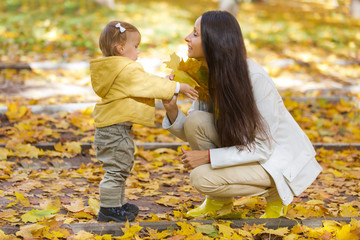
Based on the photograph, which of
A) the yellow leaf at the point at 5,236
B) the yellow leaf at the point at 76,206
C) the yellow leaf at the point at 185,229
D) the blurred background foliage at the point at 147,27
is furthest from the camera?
the blurred background foliage at the point at 147,27

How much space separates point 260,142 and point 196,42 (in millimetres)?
767

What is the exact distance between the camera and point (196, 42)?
3135 mm

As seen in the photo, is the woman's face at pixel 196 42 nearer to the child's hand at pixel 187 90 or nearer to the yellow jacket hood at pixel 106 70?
the child's hand at pixel 187 90

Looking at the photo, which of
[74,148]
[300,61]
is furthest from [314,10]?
[74,148]

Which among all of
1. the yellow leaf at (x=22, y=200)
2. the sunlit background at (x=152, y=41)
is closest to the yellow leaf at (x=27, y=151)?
the yellow leaf at (x=22, y=200)

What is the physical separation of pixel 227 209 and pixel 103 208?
87cm

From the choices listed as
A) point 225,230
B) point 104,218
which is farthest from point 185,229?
point 104,218

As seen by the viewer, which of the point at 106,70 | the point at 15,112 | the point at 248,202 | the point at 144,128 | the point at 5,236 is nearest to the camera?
the point at 5,236

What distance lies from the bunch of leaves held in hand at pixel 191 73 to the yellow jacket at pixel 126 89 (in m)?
0.18

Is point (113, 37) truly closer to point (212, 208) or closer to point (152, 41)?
point (212, 208)

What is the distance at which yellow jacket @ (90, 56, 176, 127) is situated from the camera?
3.03 metres

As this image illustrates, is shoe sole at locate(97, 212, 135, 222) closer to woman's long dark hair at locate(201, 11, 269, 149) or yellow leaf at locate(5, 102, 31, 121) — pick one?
woman's long dark hair at locate(201, 11, 269, 149)

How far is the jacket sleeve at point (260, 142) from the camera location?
3.11 meters

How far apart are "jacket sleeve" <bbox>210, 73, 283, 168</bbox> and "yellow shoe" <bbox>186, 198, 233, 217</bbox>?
1.36 ft
